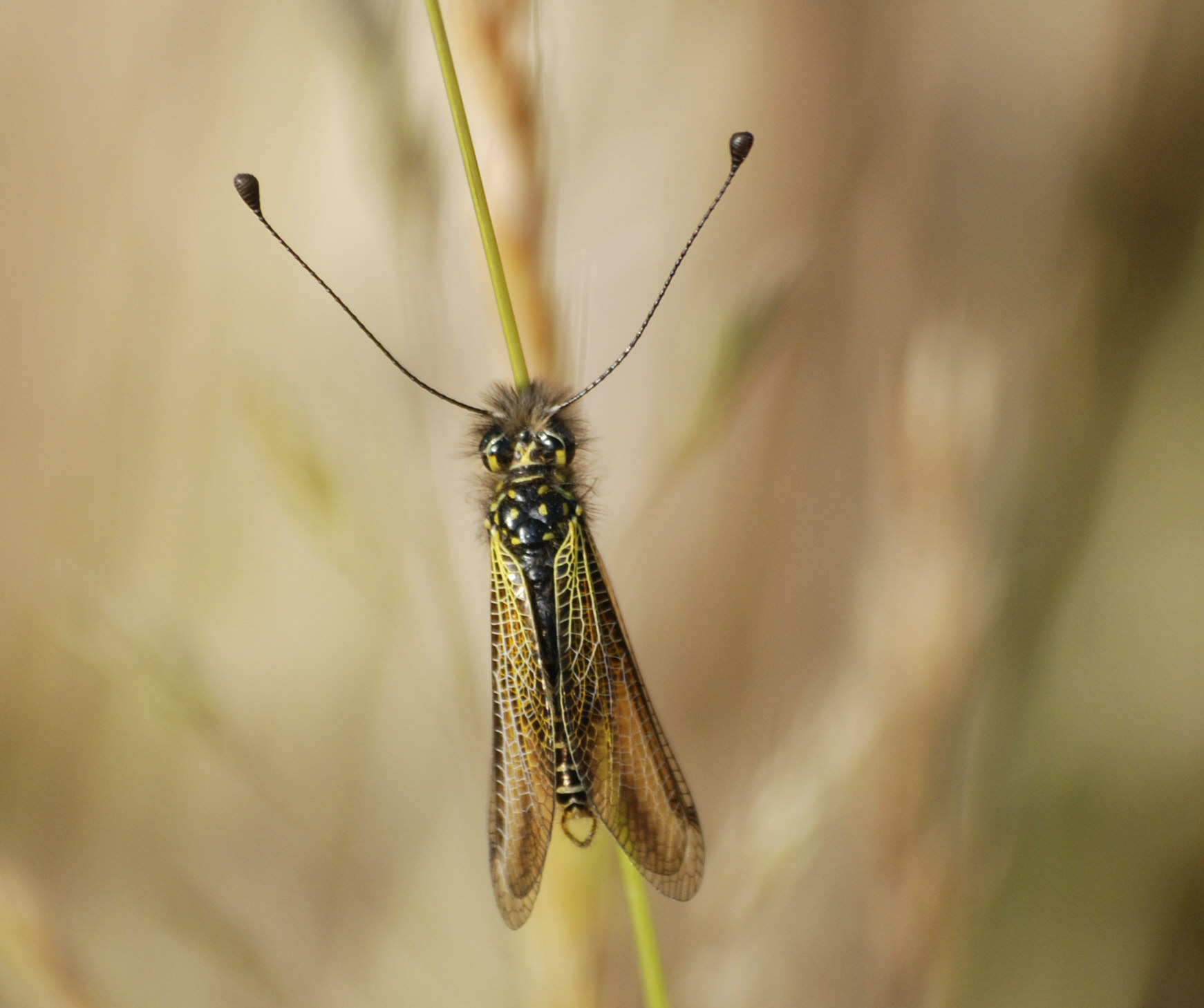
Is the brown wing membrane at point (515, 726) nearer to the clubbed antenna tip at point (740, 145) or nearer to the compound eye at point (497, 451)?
the compound eye at point (497, 451)

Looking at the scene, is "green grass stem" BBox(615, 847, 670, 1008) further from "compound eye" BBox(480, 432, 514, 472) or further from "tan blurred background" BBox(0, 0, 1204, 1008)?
"compound eye" BBox(480, 432, 514, 472)

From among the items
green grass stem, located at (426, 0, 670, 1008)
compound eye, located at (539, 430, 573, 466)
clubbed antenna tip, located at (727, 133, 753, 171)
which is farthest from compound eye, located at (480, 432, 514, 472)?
clubbed antenna tip, located at (727, 133, 753, 171)

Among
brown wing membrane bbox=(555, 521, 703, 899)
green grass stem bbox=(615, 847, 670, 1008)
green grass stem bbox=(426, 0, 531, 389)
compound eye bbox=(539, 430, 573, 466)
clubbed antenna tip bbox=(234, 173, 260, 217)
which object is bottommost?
green grass stem bbox=(615, 847, 670, 1008)

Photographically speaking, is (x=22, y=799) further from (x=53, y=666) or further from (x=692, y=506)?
(x=692, y=506)

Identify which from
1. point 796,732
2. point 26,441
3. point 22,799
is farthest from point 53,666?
point 796,732

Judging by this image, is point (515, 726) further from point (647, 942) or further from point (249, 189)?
point (249, 189)

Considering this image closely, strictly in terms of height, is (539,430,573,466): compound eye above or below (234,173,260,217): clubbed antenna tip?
below

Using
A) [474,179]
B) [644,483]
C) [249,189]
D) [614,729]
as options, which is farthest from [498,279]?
[644,483]
